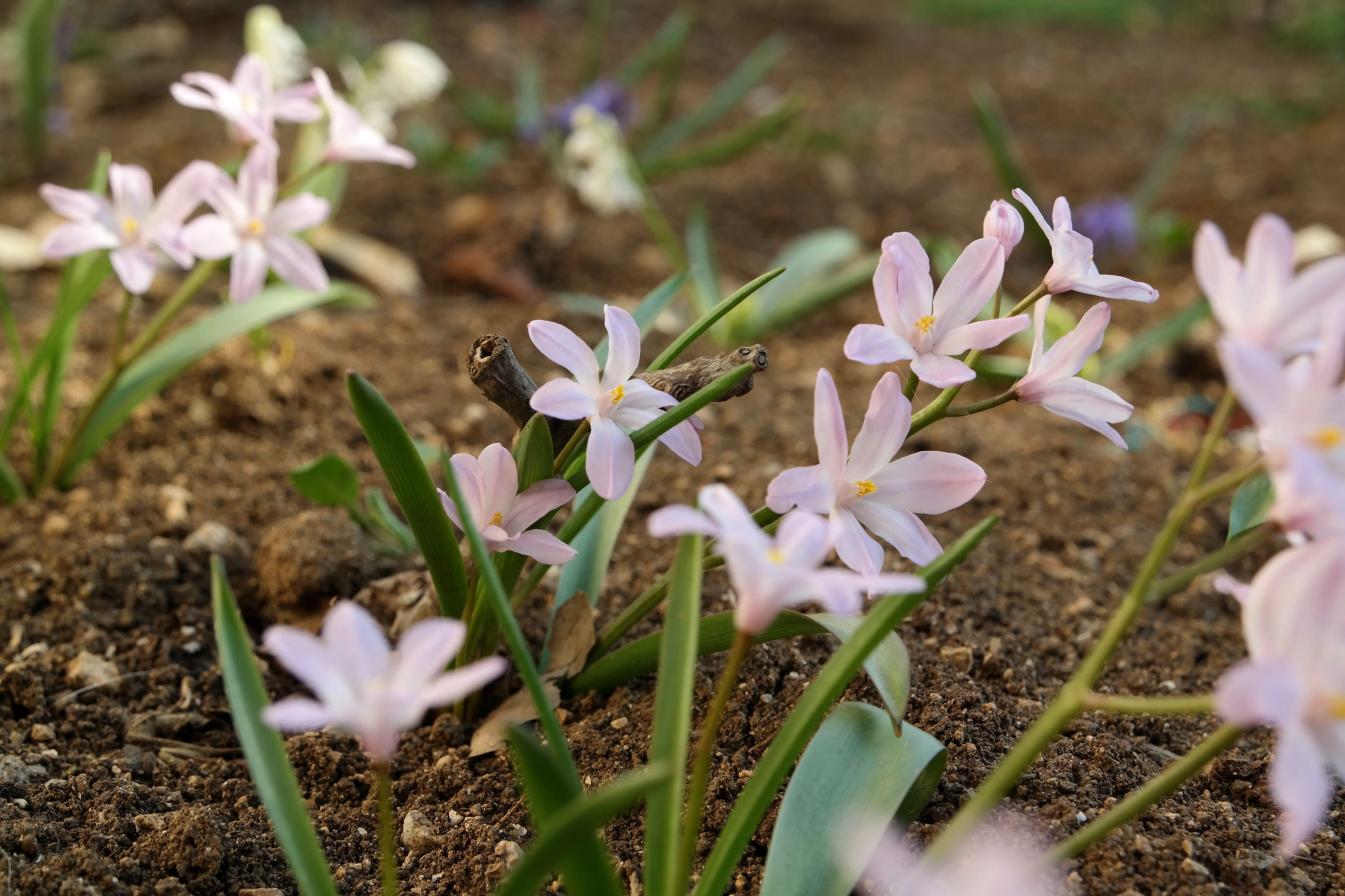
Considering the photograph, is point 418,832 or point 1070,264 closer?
point 1070,264

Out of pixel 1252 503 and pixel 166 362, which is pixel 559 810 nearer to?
pixel 1252 503

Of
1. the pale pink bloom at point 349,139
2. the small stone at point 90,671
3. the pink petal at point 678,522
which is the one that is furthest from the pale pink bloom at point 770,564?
the small stone at point 90,671

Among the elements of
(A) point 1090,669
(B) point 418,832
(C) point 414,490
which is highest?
(C) point 414,490

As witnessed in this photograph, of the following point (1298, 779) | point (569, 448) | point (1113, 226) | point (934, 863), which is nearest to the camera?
point (1298, 779)

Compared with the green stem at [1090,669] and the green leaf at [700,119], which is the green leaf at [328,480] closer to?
the green stem at [1090,669]

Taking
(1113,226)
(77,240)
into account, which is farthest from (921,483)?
(1113,226)

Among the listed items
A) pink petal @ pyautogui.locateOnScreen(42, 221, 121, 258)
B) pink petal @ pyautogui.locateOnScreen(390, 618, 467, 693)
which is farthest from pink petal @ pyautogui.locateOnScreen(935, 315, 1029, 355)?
pink petal @ pyautogui.locateOnScreen(42, 221, 121, 258)
